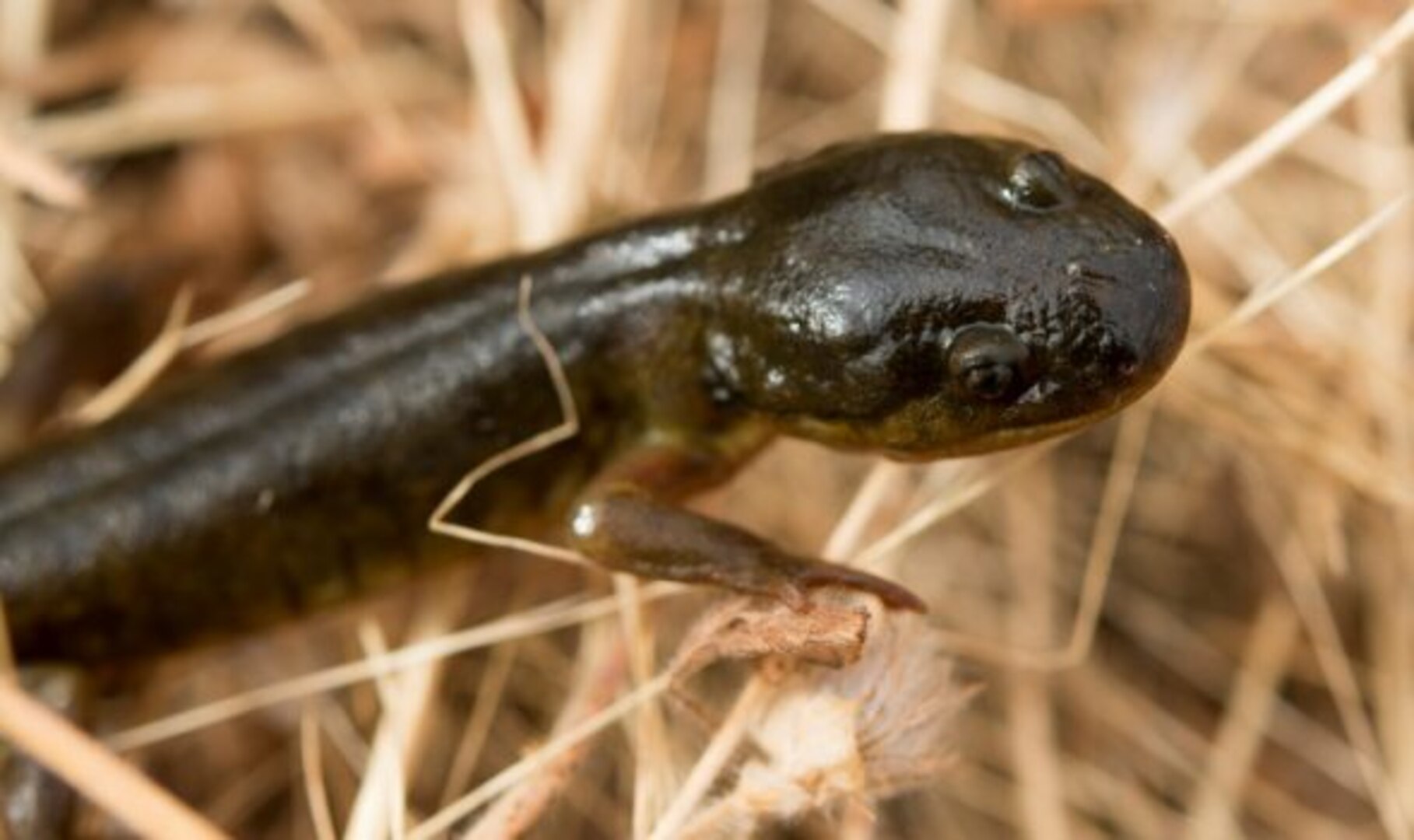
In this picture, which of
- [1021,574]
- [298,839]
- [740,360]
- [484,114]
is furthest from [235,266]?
[1021,574]

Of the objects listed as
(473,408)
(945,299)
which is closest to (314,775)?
(473,408)

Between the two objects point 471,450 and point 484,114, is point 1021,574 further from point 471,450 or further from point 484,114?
point 484,114

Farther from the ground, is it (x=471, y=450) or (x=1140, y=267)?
(x=1140, y=267)

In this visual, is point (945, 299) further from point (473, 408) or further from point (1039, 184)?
point (473, 408)

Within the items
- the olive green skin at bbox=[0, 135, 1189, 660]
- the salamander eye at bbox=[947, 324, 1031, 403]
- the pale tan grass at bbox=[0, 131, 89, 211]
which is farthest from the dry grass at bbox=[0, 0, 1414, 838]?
the salamander eye at bbox=[947, 324, 1031, 403]

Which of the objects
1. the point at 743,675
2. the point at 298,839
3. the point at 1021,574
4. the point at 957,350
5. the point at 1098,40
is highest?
the point at 957,350

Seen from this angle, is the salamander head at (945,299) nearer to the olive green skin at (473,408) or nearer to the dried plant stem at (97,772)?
the olive green skin at (473,408)

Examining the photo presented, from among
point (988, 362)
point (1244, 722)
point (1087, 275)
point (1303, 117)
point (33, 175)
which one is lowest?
point (1244, 722)
